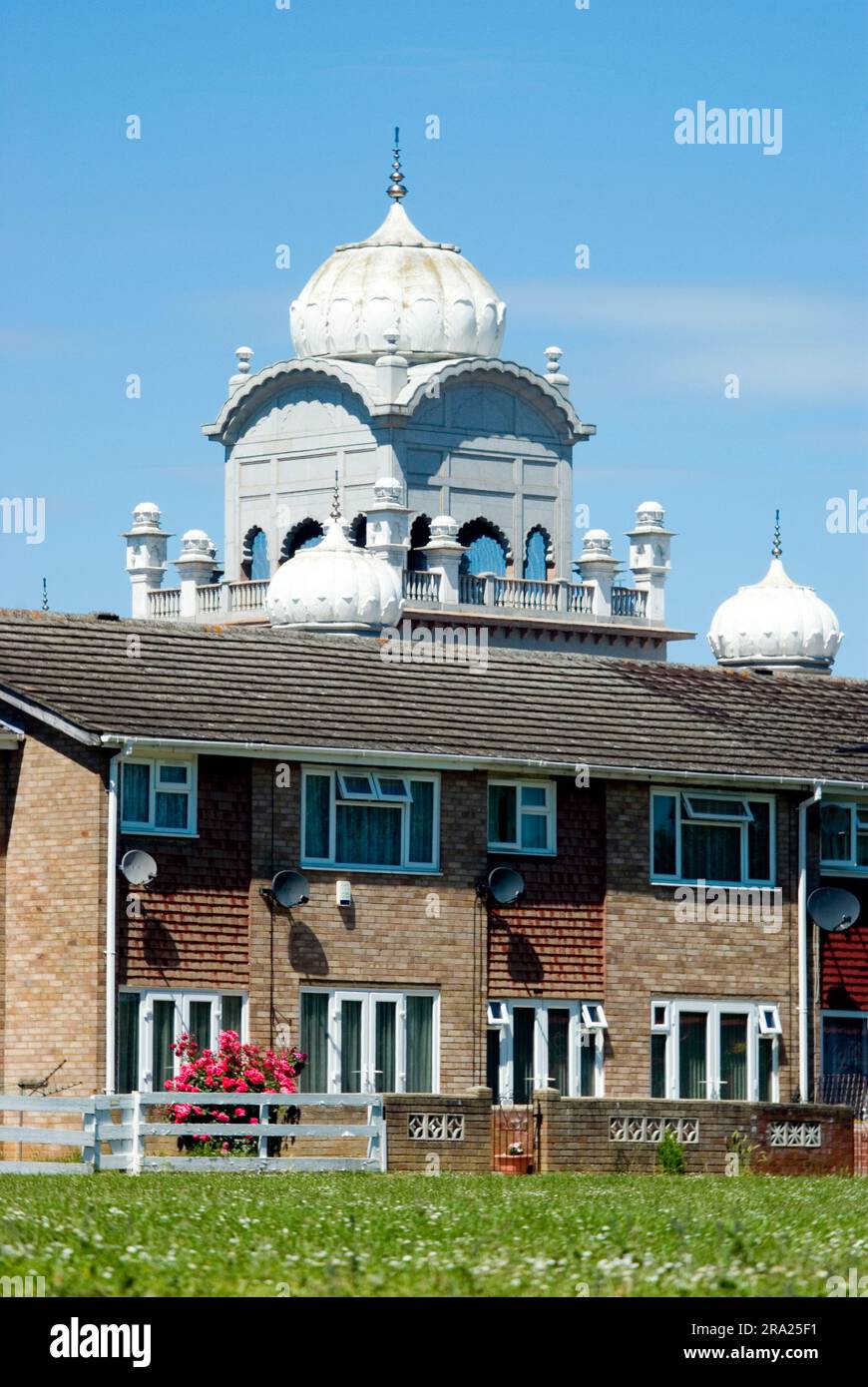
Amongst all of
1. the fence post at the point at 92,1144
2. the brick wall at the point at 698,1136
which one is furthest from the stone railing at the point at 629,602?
the fence post at the point at 92,1144

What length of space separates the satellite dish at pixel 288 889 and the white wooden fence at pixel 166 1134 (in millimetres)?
4087

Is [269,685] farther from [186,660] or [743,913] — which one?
[743,913]

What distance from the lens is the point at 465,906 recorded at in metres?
40.8

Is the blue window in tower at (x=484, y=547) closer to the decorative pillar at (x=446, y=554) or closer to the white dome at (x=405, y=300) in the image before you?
the decorative pillar at (x=446, y=554)

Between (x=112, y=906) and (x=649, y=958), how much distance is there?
8.35 metres

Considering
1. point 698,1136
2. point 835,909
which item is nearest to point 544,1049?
point 835,909

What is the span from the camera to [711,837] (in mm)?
43000

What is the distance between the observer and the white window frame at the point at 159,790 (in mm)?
38344

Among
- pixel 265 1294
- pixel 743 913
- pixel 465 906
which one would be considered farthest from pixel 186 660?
pixel 265 1294

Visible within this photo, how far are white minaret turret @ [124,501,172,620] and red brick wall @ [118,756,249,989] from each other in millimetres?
62574

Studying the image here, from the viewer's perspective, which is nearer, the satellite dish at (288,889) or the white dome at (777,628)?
the satellite dish at (288,889)

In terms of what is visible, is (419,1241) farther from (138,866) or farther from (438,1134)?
(138,866)

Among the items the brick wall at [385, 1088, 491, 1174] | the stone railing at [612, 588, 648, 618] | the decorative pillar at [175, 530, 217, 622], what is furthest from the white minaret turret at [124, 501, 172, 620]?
the brick wall at [385, 1088, 491, 1174]

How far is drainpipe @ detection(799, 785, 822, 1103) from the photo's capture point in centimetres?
Answer: 4300
